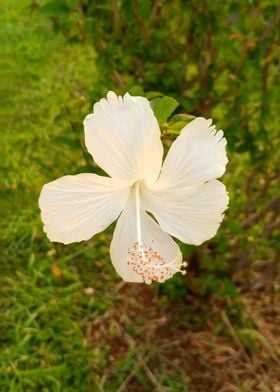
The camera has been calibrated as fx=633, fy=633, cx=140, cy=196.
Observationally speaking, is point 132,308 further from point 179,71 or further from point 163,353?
point 179,71

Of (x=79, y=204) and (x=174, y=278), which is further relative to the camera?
(x=174, y=278)

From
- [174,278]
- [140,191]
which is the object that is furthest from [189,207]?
[174,278]

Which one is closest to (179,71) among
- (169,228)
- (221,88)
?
(221,88)

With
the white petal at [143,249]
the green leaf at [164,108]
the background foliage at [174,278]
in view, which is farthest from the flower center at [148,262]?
the background foliage at [174,278]

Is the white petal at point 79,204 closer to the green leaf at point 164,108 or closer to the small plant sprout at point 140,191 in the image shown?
the small plant sprout at point 140,191

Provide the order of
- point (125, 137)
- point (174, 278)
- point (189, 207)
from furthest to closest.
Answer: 1. point (174, 278)
2. point (189, 207)
3. point (125, 137)

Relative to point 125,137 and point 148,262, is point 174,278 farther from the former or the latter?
point 125,137
